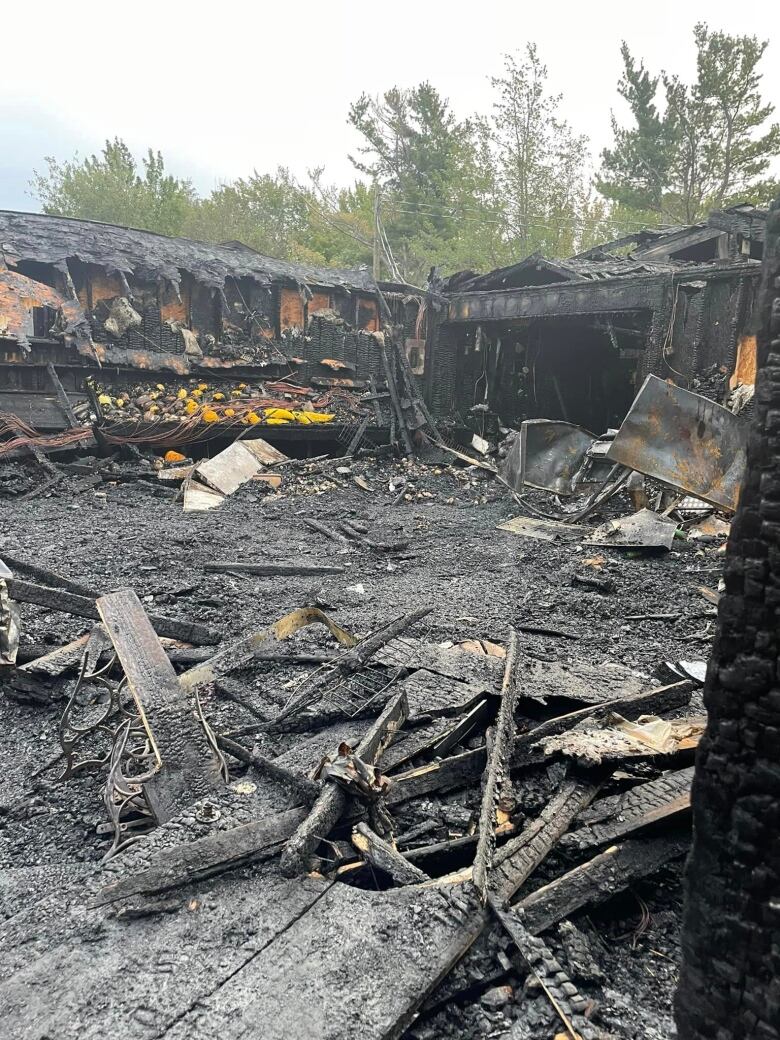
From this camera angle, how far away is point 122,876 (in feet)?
7.57

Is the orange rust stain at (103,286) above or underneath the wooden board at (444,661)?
above

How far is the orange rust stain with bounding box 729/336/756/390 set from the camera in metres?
10.2

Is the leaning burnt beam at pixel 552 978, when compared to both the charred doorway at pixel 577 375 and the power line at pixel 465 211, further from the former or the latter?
the power line at pixel 465 211

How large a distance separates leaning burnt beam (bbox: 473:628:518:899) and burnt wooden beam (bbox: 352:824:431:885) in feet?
0.67

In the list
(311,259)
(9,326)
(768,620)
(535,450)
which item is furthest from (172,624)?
(311,259)

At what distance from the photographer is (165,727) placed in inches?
119

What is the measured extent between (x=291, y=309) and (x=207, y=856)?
1669 centimetres

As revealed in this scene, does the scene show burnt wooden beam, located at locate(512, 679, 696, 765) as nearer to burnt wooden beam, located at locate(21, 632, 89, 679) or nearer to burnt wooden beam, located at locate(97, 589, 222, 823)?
burnt wooden beam, located at locate(97, 589, 222, 823)

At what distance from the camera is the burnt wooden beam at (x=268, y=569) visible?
6973 mm

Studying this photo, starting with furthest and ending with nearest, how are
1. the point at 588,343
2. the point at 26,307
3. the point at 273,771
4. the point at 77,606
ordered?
the point at 588,343 < the point at 26,307 < the point at 77,606 < the point at 273,771

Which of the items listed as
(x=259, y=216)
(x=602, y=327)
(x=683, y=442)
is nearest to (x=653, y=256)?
(x=602, y=327)

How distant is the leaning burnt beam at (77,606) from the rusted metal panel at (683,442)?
4.49m

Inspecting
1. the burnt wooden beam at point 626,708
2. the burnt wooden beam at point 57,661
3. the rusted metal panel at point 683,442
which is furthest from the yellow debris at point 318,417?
the burnt wooden beam at point 626,708

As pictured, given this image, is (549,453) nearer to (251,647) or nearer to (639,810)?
(251,647)
